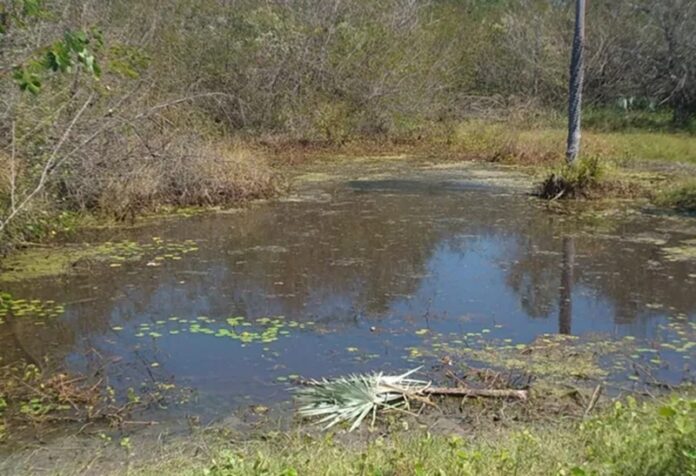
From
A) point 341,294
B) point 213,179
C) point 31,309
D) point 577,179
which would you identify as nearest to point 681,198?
point 577,179

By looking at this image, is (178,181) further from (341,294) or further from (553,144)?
(553,144)

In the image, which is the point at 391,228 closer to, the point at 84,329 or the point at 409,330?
the point at 409,330

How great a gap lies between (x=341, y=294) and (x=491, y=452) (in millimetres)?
4110

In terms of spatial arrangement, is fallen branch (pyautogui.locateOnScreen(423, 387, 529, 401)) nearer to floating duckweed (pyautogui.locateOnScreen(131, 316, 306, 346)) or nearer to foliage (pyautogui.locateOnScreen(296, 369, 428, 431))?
foliage (pyautogui.locateOnScreen(296, 369, 428, 431))

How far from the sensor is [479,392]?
529 cm

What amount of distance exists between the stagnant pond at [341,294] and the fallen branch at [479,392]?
60cm

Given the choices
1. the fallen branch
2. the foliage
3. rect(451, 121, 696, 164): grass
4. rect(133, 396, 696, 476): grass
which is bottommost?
rect(451, 121, 696, 164): grass

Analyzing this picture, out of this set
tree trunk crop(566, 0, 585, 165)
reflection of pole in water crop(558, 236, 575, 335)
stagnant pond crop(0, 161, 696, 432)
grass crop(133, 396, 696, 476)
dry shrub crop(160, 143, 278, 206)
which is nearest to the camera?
grass crop(133, 396, 696, 476)

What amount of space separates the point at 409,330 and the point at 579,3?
28.0ft

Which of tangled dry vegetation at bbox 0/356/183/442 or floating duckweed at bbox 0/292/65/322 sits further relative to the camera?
floating duckweed at bbox 0/292/65/322

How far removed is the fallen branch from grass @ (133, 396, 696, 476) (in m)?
0.43

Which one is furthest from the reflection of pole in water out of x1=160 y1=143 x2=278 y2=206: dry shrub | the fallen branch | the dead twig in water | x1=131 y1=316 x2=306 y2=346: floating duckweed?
x1=160 y1=143 x2=278 y2=206: dry shrub

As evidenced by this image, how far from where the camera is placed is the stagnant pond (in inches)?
241

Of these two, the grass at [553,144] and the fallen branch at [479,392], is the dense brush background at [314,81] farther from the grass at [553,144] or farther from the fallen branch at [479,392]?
the fallen branch at [479,392]
